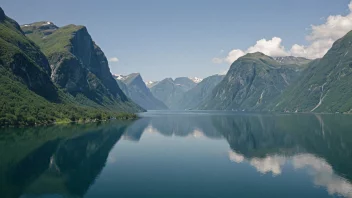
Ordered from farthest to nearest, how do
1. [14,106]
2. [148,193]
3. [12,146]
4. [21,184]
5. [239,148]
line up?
[14,106], [239,148], [12,146], [21,184], [148,193]

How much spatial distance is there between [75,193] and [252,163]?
48.0 m

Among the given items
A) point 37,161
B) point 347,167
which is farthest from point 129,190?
point 347,167

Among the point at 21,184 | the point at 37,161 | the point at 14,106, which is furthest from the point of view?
the point at 14,106

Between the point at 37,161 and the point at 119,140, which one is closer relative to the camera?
the point at 37,161

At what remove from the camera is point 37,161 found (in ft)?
274

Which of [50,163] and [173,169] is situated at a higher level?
[173,169]

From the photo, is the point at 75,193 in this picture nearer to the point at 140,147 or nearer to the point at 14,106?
the point at 140,147

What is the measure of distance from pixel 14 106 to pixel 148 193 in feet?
496

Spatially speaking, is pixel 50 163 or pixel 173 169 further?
pixel 50 163

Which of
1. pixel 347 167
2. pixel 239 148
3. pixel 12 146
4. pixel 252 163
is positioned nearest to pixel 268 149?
pixel 239 148

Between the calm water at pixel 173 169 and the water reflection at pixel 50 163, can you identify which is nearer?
the calm water at pixel 173 169

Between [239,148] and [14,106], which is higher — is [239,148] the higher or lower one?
the lower one

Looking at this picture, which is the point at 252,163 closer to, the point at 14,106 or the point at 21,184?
the point at 21,184

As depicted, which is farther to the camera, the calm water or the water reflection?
the water reflection
